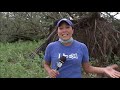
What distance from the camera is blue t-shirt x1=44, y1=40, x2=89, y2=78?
279 cm

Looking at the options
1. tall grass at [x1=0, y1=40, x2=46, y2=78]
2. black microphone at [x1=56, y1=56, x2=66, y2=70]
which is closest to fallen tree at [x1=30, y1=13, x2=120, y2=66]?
tall grass at [x1=0, y1=40, x2=46, y2=78]

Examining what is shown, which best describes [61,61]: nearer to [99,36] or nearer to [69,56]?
[69,56]

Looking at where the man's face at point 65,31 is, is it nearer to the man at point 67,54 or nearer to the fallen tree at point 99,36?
the man at point 67,54

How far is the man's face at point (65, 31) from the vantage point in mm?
2773

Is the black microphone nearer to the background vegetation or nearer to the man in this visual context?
the man

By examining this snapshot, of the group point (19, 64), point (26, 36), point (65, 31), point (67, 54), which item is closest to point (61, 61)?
point (67, 54)

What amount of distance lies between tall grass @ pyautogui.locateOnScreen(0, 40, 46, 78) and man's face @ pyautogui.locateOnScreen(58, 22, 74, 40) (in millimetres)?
3744

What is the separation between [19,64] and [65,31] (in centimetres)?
510

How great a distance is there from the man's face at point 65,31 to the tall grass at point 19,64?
374 centimetres

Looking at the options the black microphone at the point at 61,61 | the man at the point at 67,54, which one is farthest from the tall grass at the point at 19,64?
the black microphone at the point at 61,61
